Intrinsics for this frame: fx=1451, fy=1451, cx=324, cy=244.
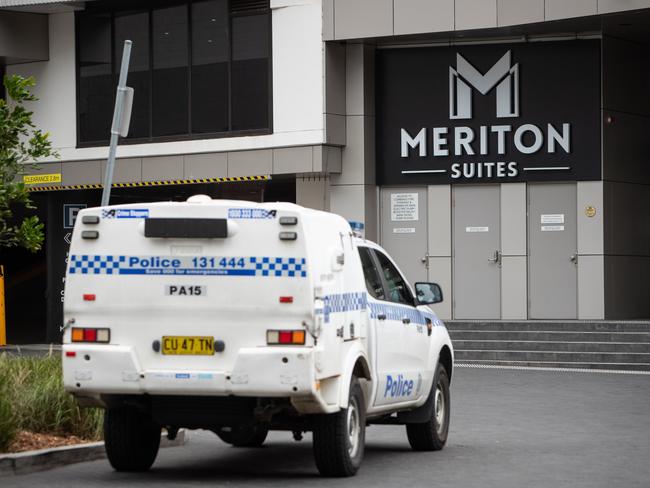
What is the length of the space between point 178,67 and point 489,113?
22.9 ft

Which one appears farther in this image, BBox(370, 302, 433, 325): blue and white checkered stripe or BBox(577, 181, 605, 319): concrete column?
BBox(577, 181, 605, 319): concrete column

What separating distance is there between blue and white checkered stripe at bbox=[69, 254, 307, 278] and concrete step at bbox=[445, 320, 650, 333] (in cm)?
1668

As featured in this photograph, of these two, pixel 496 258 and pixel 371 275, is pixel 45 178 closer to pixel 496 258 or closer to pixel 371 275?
pixel 496 258

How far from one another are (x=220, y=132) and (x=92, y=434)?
18.6 m

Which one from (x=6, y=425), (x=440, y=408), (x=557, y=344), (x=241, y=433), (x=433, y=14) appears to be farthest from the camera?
(x=433, y=14)

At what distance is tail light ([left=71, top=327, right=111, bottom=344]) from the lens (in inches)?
430

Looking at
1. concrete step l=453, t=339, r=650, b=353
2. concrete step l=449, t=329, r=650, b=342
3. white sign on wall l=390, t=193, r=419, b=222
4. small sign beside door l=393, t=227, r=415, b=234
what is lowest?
concrete step l=453, t=339, r=650, b=353

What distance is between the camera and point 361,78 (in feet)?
99.1

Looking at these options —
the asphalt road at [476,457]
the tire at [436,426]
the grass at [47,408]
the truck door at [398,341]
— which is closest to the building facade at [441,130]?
the asphalt road at [476,457]

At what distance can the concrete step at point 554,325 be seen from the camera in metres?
26.3

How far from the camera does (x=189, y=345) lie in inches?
425

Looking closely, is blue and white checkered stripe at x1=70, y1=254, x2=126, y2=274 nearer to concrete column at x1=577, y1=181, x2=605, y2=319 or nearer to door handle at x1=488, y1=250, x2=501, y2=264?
concrete column at x1=577, y1=181, x2=605, y2=319

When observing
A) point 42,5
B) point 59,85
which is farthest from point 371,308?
point 59,85

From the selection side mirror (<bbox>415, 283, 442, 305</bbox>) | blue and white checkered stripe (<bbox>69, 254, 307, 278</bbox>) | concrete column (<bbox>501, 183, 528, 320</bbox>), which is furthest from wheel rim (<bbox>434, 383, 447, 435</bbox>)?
concrete column (<bbox>501, 183, 528, 320</bbox>)
